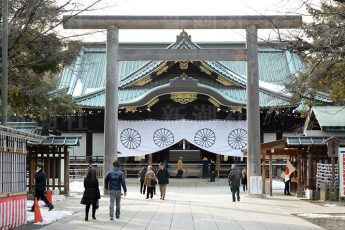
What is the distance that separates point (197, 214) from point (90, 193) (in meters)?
3.30

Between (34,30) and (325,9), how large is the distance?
6612 mm

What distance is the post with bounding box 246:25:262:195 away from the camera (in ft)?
72.5

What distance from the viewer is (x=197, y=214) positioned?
53.3 feet

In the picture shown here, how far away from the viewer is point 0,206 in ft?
38.2

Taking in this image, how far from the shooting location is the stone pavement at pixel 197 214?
1359cm

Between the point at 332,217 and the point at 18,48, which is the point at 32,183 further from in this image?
the point at 332,217

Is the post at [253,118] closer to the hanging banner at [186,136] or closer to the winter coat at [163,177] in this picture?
the winter coat at [163,177]

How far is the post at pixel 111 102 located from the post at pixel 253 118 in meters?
5.01

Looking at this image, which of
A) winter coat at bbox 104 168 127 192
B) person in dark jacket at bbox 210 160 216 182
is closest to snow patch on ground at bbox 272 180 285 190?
person in dark jacket at bbox 210 160 216 182

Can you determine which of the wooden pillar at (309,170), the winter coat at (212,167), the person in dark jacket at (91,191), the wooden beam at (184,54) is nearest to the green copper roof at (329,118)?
the wooden pillar at (309,170)

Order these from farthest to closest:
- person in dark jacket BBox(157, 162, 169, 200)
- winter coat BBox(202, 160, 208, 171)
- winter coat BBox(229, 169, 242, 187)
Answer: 1. winter coat BBox(202, 160, 208, 171)
2. person in dark jacket BBox(157, 162, 169, 200)
3. winter coat BBox(229, 169, 242, 187)

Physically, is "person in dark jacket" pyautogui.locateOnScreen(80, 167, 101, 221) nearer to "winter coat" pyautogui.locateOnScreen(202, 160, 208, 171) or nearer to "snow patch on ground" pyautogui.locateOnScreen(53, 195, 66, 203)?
"snow patch on ground" pyautogui.locateOnScreen(53, 195, 66, 203)

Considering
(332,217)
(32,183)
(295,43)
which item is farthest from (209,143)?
(295,43)

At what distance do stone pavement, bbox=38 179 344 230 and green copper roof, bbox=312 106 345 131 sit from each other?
123 inches
